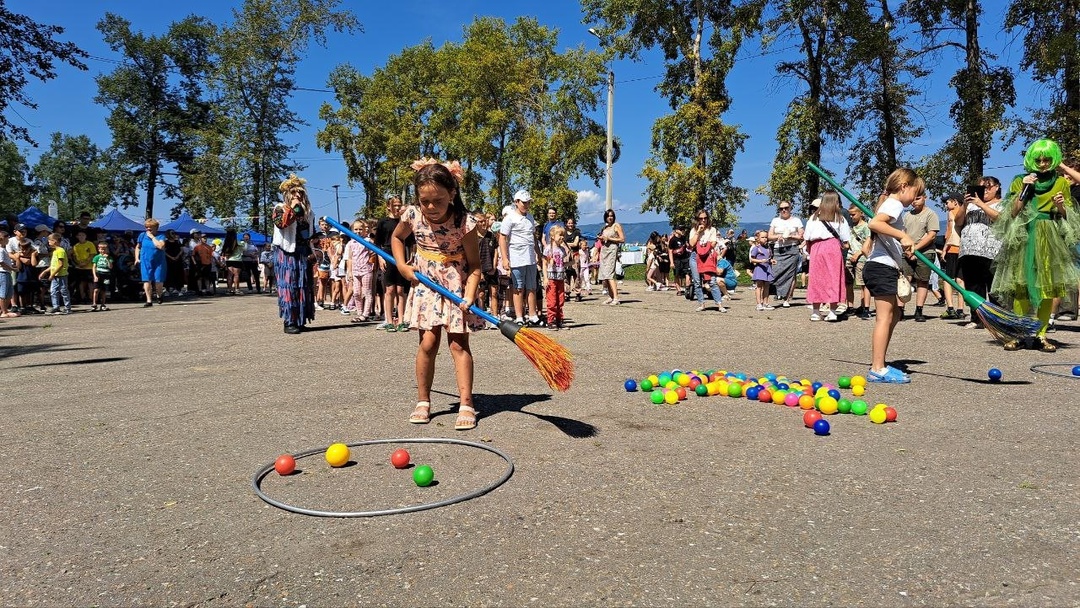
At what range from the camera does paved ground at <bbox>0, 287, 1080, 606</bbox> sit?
2734mm

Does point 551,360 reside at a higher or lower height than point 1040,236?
lower

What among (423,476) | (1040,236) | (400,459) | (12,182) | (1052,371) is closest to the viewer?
(423,476)

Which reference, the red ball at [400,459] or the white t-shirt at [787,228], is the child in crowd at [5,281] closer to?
the red ball at [400,459]

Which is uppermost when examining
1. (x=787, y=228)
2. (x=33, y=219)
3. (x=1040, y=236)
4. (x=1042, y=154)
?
(x=33, y=219)

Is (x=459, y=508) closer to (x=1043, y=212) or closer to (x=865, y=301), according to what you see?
(x=1043, y=212)

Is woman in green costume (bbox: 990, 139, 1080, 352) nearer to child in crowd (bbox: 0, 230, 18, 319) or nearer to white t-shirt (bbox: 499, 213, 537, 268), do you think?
white t-shirt (bbox: 499, 213, 537, 268)

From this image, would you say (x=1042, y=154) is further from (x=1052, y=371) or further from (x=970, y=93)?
(x=970, y=93)

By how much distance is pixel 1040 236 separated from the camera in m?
7.84

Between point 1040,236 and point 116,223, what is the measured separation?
2724cm

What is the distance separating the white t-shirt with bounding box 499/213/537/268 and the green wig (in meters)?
6.13

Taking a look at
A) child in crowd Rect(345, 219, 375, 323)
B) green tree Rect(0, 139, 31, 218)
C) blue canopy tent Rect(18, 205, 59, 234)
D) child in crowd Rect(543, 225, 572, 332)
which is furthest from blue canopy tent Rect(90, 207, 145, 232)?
green tree Rect(0, 139, 31, 218)

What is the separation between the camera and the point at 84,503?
3.70m

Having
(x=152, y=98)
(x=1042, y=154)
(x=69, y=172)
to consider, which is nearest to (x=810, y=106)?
(x=1042, y=154)

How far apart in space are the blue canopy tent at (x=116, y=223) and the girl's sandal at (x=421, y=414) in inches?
953
